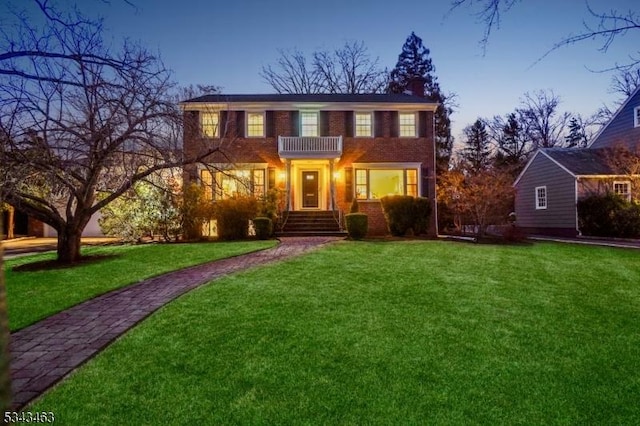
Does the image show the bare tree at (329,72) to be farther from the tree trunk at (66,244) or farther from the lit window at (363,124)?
the tree trunk at (66,244)

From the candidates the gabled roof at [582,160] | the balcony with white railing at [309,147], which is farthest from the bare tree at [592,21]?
the gabled roof at [582,160]

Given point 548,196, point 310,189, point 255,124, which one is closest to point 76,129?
point 255,124

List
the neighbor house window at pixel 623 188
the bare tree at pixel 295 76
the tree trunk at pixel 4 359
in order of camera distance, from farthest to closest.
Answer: the bare tree at pixel 295 76
the neighbor house window at pixel 623 188
the tree trunk at pixel 4 359

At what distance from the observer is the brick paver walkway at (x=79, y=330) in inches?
156

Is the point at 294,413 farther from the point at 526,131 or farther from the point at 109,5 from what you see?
the point at 526,131

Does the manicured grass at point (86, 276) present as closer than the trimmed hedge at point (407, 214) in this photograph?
Yes

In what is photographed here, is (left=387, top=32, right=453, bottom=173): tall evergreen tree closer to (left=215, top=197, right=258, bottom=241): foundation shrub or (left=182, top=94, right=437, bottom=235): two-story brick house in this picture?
(left=182, top=94, right=437, bottom=235): two-story brick house

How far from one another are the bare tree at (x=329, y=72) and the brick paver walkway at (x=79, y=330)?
26.6 meters

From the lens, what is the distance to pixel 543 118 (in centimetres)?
3912

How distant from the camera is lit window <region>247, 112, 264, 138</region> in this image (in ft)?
64.0

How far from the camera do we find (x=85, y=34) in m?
6.02

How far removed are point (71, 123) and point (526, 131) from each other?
39578 millimetres

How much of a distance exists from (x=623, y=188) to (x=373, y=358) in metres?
20.8

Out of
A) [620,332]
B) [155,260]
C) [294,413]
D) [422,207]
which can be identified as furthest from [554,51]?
[422,207]
